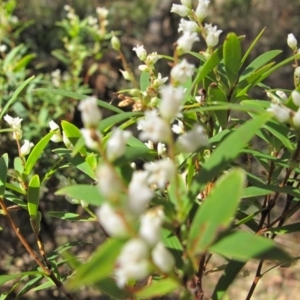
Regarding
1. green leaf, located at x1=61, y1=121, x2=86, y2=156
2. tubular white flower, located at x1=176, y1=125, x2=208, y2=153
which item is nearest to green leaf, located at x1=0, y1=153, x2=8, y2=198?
green leaf, located at x1=61, y1=121, x2=86, y2=156

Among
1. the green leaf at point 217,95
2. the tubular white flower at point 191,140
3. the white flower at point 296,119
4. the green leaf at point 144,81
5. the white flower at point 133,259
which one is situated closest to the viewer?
the white flower at point 133,259

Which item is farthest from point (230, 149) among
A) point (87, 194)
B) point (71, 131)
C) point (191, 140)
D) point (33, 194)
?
point (33, 194)

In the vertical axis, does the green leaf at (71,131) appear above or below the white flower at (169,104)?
below

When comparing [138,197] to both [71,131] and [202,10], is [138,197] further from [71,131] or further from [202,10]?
[202,10]

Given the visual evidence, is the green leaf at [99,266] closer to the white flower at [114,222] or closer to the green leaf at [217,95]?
the white flower at [114,222]

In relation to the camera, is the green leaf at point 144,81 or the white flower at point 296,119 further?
the green leaf at point 144,81

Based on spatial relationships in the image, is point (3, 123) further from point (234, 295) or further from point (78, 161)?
point (234, 295)

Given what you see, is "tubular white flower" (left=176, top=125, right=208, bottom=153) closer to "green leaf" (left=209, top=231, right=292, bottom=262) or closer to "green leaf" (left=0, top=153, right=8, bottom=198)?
"green leaf" (left=209, top=231, right=292, bottom=262)

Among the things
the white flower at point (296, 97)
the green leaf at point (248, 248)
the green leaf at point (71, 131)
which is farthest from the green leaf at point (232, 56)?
the green leaf at point (248, 248)
